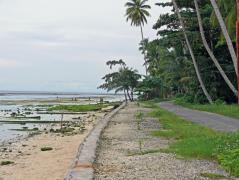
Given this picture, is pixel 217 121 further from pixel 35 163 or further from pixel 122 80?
pixel 122 80

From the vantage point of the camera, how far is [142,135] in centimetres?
1742

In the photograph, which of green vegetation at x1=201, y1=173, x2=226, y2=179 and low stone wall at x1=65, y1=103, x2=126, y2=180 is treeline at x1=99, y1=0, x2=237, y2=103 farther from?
green vegetation at x1=201, y1=173, x2=226, y2=179

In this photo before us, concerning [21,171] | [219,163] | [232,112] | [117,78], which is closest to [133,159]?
[219,163]

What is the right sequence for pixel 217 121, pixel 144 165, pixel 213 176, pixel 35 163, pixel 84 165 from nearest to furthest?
pixel 213 176 < pixel 84 165 < pixel 144 165 < pixel 35 163 < pixel 217 121

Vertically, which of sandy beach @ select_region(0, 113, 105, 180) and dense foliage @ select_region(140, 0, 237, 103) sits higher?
dense foliage @ select_region(140, 0, 237, 103)

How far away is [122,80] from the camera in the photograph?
73188 millimetres

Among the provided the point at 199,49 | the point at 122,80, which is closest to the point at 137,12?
the point at 122,80

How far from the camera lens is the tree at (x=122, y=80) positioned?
7312 cm

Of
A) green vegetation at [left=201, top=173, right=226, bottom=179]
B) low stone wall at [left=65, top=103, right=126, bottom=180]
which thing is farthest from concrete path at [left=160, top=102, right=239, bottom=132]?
green vegetation at [left=201, top=173, right=226, bottom=179]

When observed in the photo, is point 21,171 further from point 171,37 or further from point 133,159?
point 171,37

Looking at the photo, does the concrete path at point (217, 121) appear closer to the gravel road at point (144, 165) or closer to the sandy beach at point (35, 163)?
the gravel road at point (144, 165)

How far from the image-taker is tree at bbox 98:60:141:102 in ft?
240

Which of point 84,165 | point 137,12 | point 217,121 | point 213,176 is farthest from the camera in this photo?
point 137,12

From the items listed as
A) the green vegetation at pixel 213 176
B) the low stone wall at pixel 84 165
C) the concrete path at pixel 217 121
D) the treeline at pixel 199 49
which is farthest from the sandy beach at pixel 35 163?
the treeline at pixel 199 49
